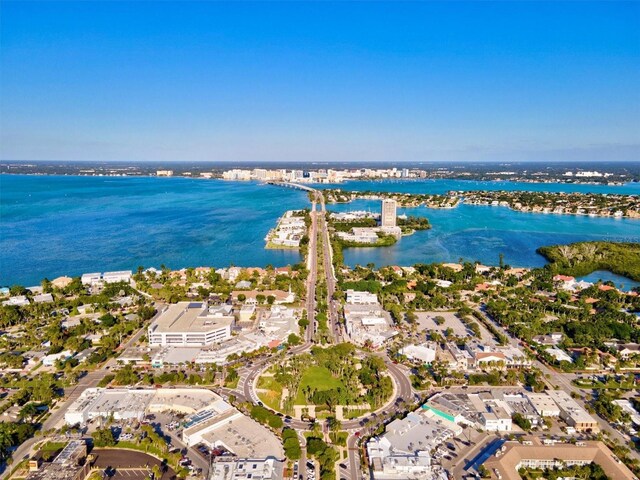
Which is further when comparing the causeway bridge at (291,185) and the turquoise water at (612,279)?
the causeway bridge at (291,185)

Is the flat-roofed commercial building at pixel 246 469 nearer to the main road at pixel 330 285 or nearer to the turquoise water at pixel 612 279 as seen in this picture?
the main road at pixel 330 285

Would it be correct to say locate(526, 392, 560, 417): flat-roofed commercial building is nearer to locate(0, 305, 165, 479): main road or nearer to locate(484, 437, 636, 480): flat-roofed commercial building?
locate(484, 437, 636, 480): flat-roofed commercial building

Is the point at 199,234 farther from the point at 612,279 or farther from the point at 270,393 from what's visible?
the point at 612,279

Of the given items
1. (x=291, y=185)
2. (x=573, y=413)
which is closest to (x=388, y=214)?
(x=573, y=413)

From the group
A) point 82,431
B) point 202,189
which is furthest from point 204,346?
point 202,189

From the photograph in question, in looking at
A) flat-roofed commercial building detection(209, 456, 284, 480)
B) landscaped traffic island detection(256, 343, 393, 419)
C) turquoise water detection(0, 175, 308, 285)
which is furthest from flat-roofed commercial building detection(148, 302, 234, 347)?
turquoise water detection(0, 175, 308, 285)

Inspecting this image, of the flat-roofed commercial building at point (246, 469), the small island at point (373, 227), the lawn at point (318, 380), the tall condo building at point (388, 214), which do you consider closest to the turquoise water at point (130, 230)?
the small island at point (373, 227)
